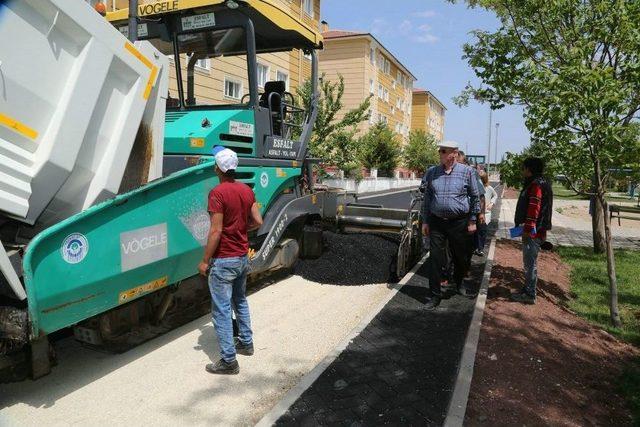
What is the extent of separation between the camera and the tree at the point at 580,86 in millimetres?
4867

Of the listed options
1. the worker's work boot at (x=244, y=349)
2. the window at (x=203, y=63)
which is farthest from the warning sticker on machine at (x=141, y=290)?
the window at (x=203, y=63)

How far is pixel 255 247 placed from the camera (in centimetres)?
526

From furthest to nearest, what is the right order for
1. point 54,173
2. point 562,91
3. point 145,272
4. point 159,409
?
point 562,91, point 145,272, point 159,409, point 54,173

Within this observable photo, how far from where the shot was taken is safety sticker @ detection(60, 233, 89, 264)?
288cm

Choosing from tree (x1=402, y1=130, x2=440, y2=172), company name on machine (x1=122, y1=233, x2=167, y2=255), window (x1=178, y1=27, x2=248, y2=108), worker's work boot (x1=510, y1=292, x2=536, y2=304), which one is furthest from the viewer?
tree (x1=402, y1=130, x2=440, y2=172)

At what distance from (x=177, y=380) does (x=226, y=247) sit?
3.58 feet

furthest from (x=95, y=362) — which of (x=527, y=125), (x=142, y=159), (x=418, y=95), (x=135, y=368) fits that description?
(x=418, y=95)

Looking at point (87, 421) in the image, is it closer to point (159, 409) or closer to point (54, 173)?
point (159, 409)

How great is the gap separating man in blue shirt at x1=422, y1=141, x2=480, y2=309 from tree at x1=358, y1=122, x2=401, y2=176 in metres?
23.1

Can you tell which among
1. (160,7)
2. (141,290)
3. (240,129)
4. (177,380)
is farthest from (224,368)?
(160,7)

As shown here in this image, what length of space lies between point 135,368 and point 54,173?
1.74m

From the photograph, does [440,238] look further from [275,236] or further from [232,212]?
[232,212]

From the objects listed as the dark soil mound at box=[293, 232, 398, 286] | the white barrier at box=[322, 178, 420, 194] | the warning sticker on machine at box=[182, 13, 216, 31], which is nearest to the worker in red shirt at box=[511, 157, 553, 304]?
the dark soil mound at box=[293, 232, 398, 286]

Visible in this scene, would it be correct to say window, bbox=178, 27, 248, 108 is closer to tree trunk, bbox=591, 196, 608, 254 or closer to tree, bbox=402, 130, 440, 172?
tree trunk, bbox=591, 196, 608, 254
